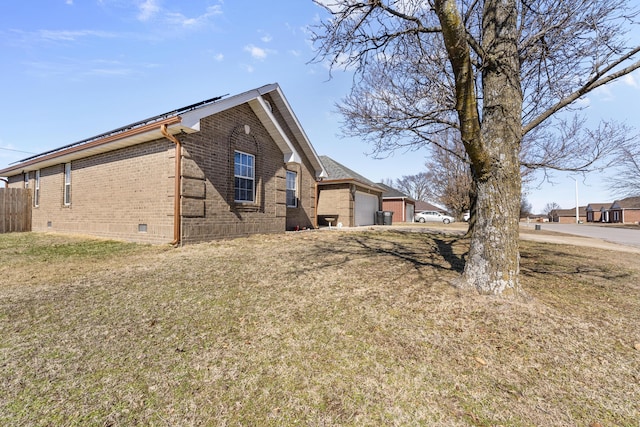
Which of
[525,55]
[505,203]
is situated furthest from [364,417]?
[525,55]

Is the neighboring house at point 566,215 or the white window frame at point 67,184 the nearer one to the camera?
the white window frame at point 67,184

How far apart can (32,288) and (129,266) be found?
4.93 ft

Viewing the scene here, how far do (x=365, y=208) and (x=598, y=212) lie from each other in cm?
8467

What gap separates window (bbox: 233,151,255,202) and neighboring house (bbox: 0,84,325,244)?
0.03 m

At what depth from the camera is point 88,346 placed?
9.45 feet

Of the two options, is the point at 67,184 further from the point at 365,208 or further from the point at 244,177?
the point at 365,208

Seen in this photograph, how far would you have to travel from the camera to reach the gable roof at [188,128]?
7809 millimetres

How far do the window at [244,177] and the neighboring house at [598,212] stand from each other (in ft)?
294

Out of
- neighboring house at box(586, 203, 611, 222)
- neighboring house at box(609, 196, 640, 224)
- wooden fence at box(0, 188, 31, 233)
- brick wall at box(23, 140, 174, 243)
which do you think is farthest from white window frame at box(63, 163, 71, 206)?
neighboring house at box(586, 203, 611, 222)

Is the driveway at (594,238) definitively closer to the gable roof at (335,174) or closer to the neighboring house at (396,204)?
the gable roof at (335,174)

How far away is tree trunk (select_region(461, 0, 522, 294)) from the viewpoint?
4.19 metres

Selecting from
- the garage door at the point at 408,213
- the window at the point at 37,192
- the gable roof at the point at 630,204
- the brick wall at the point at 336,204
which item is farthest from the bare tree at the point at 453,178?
the gable roof at the point at 630,204

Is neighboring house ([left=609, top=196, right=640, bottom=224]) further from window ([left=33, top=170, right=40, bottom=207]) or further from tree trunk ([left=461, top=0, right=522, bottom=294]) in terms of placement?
window ([left=33, top=170, right=40, bottom=207])

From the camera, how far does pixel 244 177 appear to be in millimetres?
10250
